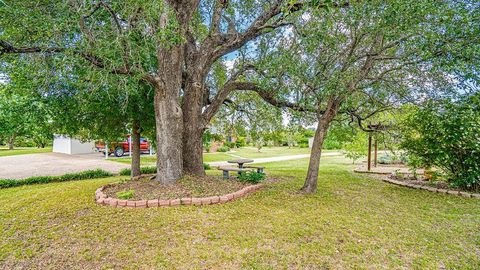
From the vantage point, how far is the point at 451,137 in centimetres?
564

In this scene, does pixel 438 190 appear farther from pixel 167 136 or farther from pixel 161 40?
pixel 161 40

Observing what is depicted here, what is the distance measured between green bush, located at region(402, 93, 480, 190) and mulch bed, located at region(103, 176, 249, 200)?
14.6 ft

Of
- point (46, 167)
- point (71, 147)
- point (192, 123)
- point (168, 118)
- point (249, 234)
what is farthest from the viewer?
point (71, 147)

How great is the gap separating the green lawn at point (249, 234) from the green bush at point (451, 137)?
0.95 metres

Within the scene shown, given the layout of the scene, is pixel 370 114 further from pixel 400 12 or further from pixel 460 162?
pixel 400 12

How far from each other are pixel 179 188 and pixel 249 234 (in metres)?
2.28

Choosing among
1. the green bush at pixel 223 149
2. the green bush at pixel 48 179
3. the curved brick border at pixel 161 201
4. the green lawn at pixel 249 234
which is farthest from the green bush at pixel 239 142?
the curved brick border at pixel 161 201

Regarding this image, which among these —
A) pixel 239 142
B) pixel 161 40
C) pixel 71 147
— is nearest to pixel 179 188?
pixel 161 40

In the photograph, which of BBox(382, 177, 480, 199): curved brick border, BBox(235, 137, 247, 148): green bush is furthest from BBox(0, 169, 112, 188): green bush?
BBox(235, 137, 247, 148): green bush

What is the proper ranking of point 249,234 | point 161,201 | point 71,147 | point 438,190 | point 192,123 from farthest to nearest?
1. point 71,147
2. point 192,123
3. point 438,190
4. point 161,201
5. point 249,234

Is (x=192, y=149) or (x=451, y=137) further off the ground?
(x=451, y=137)

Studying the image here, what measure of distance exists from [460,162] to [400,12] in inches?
159

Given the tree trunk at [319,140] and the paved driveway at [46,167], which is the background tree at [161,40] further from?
the paved driveway at [46,167]

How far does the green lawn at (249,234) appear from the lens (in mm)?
2768
